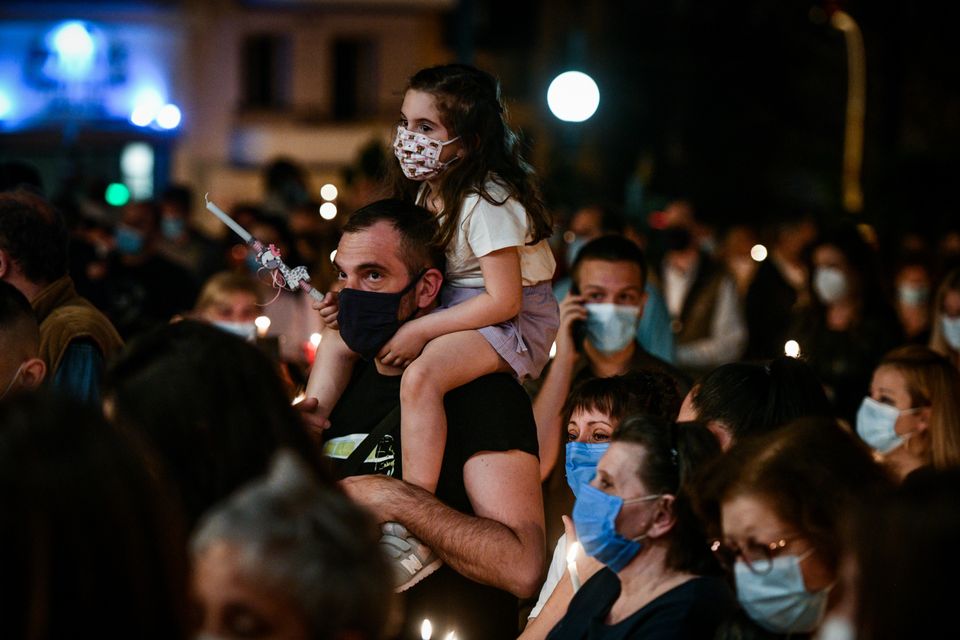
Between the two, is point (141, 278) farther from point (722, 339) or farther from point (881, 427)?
point (881, 427)

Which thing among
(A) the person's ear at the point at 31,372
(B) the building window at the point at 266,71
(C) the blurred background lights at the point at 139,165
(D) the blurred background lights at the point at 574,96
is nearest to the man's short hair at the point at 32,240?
(A) the person's ear at the point at 31,372

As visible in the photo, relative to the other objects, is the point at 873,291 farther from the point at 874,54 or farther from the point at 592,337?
the point at 874,54

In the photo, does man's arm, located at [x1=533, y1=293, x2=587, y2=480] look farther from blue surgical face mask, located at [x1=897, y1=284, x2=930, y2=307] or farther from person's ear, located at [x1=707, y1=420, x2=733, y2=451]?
blue surgical face mask, located at [x1=897, y1=284, x2=930, y2=307]

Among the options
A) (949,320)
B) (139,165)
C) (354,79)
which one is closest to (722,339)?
(949,320)

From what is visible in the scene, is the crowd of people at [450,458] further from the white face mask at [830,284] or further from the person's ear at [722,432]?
the white face mask at [830,284]

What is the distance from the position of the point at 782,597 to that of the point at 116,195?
13.1 meters

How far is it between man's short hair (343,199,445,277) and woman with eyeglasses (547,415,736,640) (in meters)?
1.04

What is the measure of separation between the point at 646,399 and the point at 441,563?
109cm

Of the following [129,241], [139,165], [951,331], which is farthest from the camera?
[139,165]

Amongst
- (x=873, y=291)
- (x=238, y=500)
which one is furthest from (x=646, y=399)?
(x=873, y=291)

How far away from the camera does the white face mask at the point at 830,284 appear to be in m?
9.67

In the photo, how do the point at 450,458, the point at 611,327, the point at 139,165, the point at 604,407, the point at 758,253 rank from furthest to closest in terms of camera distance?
the point at 139,165 < the point at 758,253 < the point at 611,327 < the point at 604,407 < the point at 450,458

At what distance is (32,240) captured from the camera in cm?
590

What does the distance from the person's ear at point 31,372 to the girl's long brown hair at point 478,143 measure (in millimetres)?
Result: 1478
